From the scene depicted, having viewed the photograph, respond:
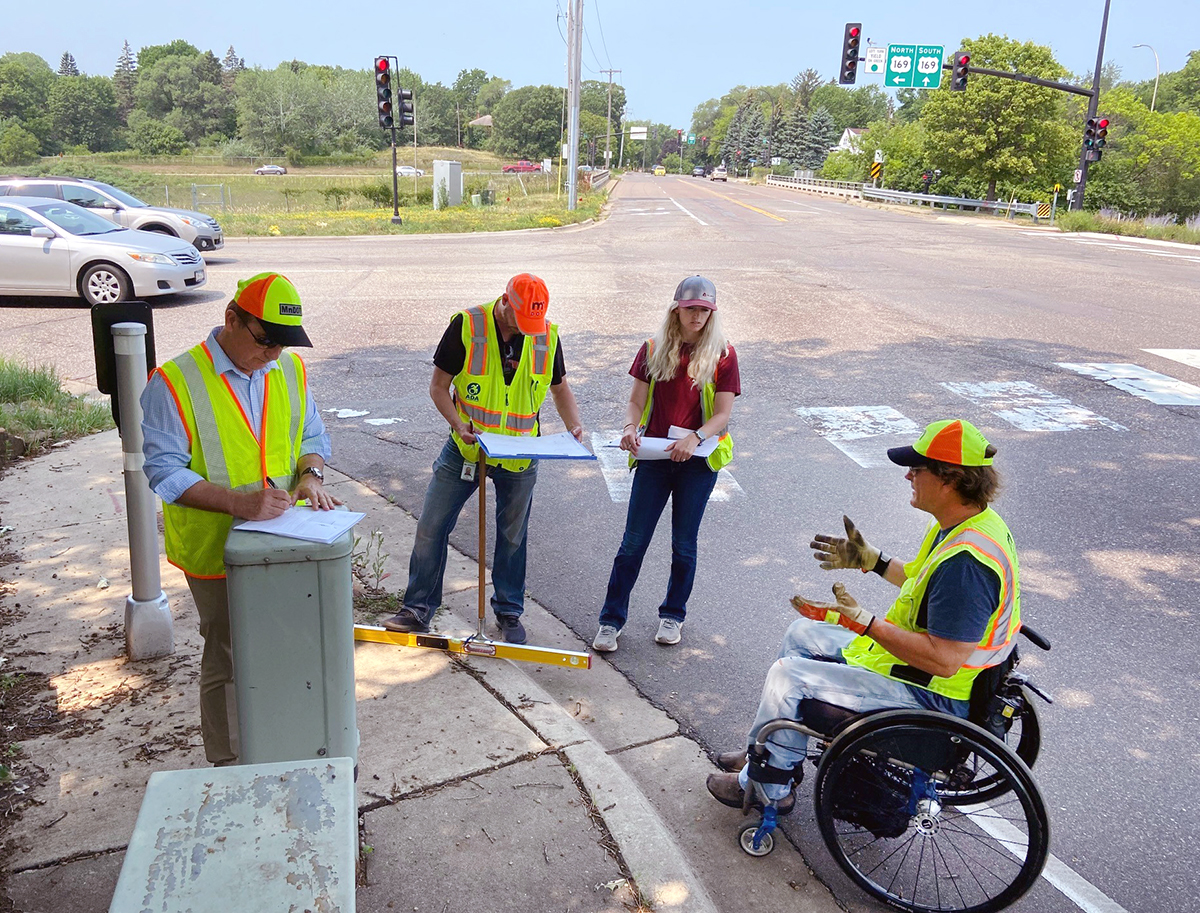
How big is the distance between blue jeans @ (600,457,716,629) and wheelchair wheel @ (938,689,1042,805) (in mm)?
1864

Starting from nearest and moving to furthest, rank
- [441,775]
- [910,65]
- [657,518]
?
[441,775], [657,518], [910,65]

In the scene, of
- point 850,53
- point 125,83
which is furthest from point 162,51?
point 850,53

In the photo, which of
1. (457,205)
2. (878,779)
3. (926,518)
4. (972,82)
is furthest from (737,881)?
(972,82)

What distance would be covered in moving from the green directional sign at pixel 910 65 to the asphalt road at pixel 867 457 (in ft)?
75.7

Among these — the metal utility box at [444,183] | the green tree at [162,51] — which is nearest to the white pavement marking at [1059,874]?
the metal utility box at [444,183]

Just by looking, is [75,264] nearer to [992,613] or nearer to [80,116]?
[992,613]

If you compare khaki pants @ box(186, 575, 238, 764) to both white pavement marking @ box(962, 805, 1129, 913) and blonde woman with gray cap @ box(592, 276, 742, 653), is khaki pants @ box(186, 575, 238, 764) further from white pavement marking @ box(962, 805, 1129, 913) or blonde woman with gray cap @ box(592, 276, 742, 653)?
white pavement marking @ box(962, 805, 1129, 913)

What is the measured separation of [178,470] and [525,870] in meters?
→ 1.73

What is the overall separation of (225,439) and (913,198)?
52431 mm

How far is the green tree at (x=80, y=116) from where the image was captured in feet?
429

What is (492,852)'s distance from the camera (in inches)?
125

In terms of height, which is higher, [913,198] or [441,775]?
[913,198]

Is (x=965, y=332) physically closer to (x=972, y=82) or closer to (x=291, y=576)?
(x=291, y=576)

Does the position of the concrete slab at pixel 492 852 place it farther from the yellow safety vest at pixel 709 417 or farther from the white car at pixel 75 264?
the white car at pixel 75 264
